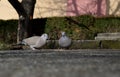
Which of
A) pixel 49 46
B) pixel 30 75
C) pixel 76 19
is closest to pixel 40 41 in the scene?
pixel 49 46

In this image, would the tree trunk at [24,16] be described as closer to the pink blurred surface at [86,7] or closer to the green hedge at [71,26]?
the green hedge at [71,26]

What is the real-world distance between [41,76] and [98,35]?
474 inches

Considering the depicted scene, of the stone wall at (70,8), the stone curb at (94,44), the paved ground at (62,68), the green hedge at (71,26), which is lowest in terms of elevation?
the stone curb at (94,44)

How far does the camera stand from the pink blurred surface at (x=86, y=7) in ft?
65.8

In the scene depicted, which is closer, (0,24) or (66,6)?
(0,24)

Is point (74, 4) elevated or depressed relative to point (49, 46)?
elevated

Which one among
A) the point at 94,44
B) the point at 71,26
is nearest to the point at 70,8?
the point at 71,26

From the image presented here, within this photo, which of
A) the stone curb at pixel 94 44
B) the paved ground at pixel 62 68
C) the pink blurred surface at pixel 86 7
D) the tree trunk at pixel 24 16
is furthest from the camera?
the pink blurred surface at pixel 86 7

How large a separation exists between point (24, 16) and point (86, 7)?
5.79 m

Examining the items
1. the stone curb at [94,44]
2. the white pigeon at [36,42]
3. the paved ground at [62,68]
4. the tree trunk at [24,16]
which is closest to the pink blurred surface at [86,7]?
the tree trunk at [24,16]

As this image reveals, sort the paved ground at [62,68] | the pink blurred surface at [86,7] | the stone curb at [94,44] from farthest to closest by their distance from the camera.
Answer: the pink blurred surface at [86,7] < the stone curb at [94,44] < the paved ground at [62,68]

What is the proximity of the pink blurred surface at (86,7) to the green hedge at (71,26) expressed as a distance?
168 inches

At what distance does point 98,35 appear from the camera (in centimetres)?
1383

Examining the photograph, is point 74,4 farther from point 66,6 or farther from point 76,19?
point 76,19
